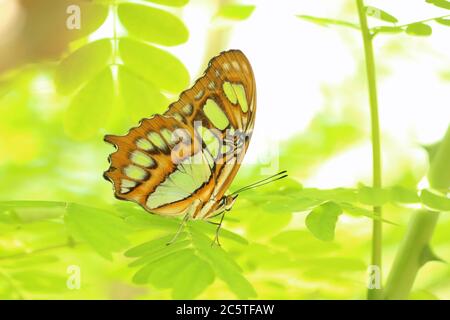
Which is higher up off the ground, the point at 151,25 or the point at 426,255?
the point at 151,25

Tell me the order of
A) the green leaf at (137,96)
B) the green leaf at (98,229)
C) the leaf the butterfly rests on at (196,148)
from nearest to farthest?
the green leaf at (98,229) < the leaf the butterfly rests on at (196,148) < the green leaf at (137,96)

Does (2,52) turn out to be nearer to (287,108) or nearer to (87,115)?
(287,108)

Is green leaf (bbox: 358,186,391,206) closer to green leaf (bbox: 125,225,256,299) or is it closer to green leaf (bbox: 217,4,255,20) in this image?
green leaf (bbox: 125,225,256,299)

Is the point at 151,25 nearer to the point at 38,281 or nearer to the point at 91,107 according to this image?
the point at 91,107

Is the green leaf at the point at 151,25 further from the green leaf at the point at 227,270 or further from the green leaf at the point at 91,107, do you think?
the green leaf at the point at 227,270

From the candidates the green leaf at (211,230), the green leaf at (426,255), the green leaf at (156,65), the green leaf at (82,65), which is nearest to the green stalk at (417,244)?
the green leaf at (426,255)

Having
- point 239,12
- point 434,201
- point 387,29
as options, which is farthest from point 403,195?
point 239,12

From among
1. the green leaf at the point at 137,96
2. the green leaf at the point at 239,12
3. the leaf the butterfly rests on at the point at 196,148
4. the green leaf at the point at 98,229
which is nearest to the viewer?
the green leaf at the point at 98,229
